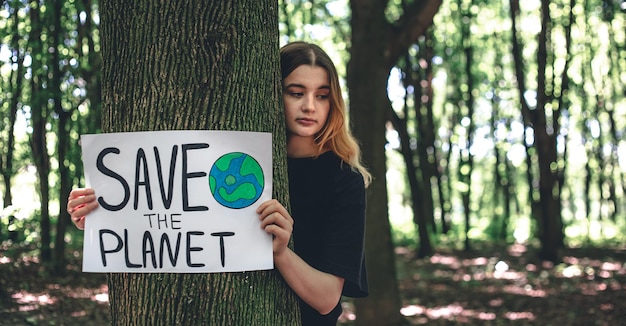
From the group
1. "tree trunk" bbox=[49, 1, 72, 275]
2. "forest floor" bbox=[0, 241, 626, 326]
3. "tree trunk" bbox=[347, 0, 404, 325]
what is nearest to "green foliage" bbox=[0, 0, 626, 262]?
"tree trunk" bbox=[49, 1, 72, 275]

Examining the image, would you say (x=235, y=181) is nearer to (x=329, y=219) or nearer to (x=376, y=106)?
(x=329, y=219)

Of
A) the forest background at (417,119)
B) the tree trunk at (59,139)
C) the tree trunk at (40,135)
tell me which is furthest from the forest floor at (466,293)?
the tree trunk at (40,135)

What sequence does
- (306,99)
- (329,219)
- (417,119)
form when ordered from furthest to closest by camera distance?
(417,119), (306,99), (329,219)

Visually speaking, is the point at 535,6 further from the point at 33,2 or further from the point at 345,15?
the point at 33,2

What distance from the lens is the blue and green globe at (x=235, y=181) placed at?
6.72 feet

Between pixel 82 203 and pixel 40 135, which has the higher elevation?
pixel 40 135

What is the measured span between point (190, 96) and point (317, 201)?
22.3 inches

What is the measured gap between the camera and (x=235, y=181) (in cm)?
206

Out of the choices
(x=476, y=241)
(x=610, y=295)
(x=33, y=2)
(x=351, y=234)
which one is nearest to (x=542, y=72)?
(x=610, y=295)

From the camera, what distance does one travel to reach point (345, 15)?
1916 centimetres

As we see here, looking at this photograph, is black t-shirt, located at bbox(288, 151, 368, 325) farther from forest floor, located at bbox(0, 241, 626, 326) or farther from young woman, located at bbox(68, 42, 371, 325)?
forest floor, located at bbox(0, 241, 626, 326)

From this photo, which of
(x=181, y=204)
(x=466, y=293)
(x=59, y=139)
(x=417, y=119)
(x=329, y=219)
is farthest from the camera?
(x=417, y=119)

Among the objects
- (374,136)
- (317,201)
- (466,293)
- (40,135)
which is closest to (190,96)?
(317,201)

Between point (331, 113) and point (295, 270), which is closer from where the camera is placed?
point (295, 270)
